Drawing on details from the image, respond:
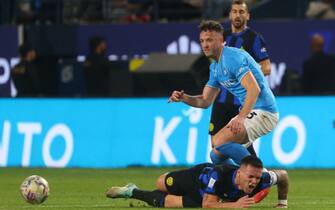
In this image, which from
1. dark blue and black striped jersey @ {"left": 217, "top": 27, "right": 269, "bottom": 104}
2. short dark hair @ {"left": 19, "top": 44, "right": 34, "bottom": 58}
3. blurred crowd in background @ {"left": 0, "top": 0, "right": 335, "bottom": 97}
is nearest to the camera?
dark blue and black striped jersey @ {"left": 217, "top": 27, "right": 269, "bottom": 104}

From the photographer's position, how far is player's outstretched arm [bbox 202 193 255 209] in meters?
12.8

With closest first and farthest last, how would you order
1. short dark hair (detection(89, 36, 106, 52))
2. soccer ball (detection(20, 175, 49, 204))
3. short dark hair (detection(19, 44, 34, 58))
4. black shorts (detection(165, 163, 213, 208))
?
black shorts (detection(165, 163, 213, 208)) → soccer ball (detection(20, 175, 49, 204)) → short dark hair (detection(89, 36, 106, 52)) → short dark hair (detection(19, 44, 34, 58))

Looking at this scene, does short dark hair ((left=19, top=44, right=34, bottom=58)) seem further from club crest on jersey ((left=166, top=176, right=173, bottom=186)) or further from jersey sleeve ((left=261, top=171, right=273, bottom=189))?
jersey sleeve ((left=261, top=171, right=273, bottom=189))

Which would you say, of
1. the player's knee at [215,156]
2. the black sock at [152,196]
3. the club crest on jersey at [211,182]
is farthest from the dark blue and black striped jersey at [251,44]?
the club crest on jersey at [211,182]

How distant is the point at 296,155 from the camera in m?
21.4

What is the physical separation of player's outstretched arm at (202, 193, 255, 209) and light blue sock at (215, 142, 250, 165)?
732 mm

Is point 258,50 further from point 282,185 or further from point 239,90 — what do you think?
point 282,185

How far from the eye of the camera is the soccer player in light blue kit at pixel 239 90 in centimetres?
1326

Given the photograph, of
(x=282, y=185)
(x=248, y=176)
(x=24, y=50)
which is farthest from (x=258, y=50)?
(x=24, y=50)

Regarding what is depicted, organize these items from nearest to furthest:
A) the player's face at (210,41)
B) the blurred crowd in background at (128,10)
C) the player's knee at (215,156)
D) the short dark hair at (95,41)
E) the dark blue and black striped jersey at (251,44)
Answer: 1. the player's face at (210,41)
2. the player's knee at (215,156)
3. the dark blue and black striped jersey at (251,44)
4. the short dark hair at (95,41)
5. the blurred crowd in background at (128,10)

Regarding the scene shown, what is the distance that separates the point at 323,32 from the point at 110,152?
512 centimetres

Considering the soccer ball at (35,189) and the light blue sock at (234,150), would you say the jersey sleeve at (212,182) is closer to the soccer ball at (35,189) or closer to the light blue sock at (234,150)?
the light blue sock at (234,150)

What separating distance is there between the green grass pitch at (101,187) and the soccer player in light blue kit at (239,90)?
2.53 feet

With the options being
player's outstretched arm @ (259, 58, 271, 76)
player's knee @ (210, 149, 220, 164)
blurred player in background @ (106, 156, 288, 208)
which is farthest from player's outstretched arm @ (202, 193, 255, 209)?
player's outstretched arm @ (259, 58, 271, 76)
